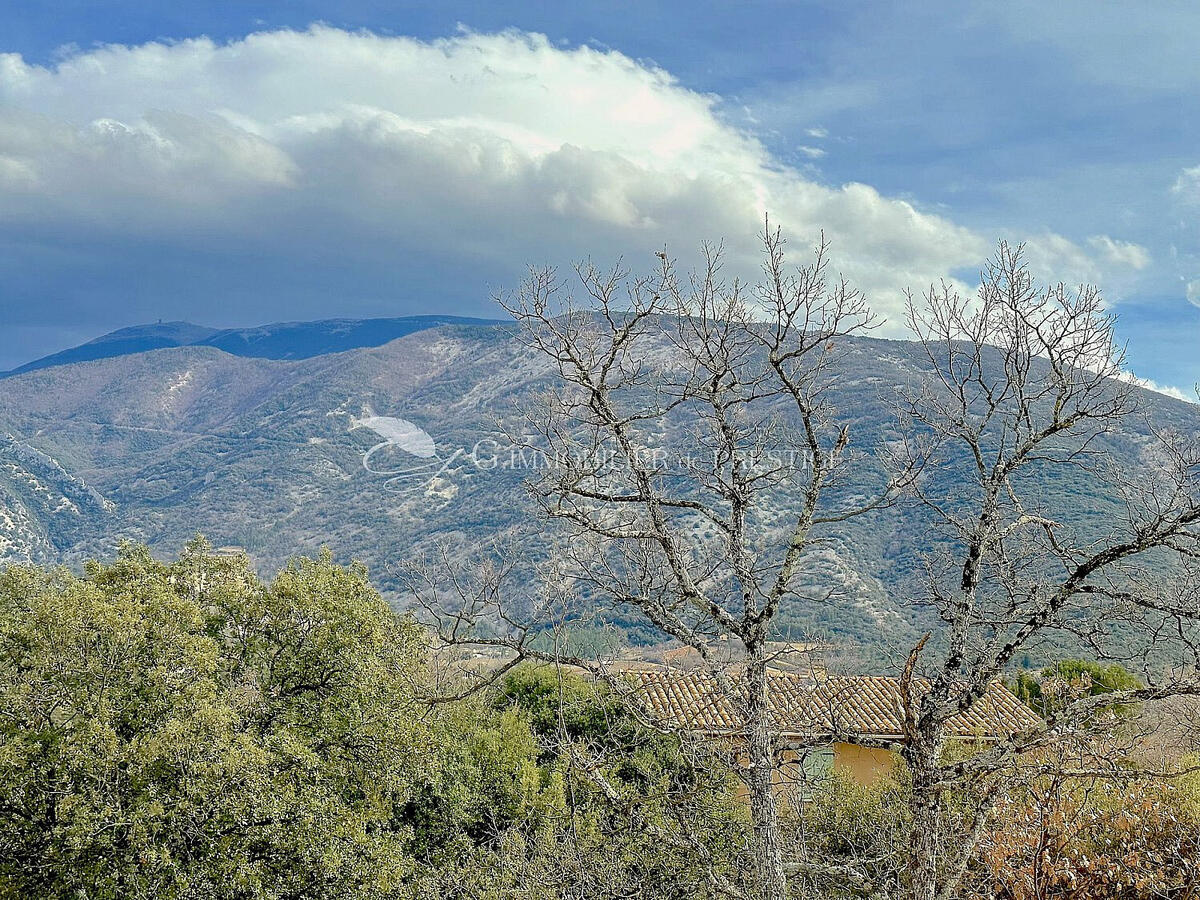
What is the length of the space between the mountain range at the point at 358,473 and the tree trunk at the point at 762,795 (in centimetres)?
4351

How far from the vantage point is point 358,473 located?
13250cm

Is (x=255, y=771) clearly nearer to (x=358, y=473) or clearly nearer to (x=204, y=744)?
(x=204, y=744)

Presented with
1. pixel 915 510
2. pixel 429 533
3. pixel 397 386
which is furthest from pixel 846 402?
pixel 397 386

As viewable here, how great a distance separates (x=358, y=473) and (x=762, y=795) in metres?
131

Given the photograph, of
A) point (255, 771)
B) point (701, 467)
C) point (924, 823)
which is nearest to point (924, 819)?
point (924, 823)

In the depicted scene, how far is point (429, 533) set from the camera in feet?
342

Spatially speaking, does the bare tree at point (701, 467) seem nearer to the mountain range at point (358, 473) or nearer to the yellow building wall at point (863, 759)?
the yellow building wall at point (863, 759)

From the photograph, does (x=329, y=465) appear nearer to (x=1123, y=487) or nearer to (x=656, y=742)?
(x=656, y=742)

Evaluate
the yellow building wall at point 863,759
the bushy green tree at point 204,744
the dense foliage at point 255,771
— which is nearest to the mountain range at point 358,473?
the yellow building wall at point 863,759

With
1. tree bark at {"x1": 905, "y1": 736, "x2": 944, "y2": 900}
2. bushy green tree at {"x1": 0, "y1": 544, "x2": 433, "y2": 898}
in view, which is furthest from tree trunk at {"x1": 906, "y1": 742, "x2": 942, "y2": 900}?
bushy green tree at {"x1": 0, "y1": 544, "x2": 433, "y2": 898}

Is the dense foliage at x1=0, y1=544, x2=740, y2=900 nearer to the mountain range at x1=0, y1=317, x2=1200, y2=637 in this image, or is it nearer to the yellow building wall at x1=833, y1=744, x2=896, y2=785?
the yellow building wall at x1=833, y1=744, x2=896, y2=785

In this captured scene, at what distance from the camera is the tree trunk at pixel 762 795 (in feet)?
24.4

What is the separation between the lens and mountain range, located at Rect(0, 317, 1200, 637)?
62.3 m

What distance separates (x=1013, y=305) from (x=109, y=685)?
574 inches
